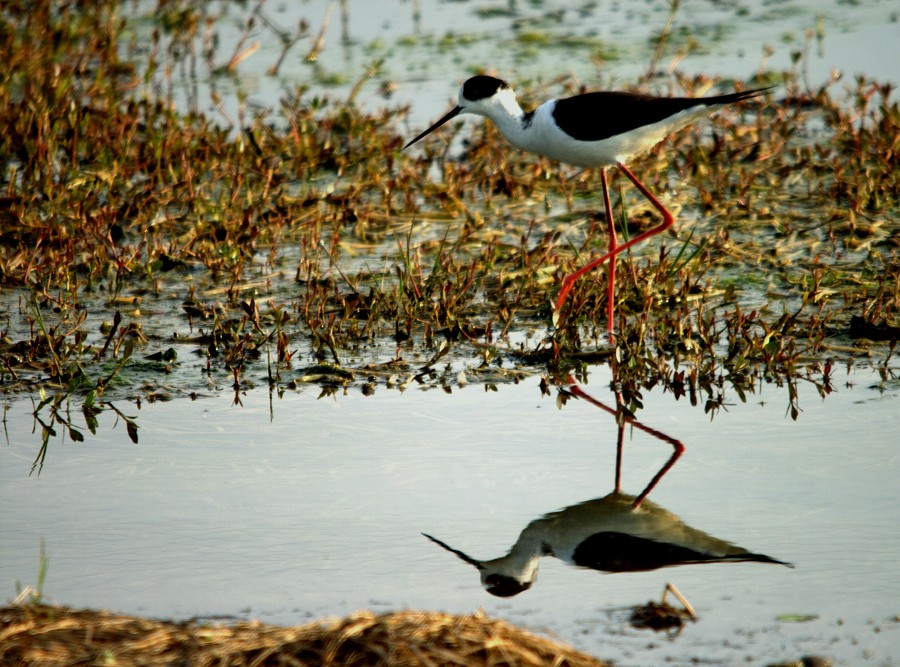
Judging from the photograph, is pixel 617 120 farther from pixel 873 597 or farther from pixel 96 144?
pixel 96 144

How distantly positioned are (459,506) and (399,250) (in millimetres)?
2202

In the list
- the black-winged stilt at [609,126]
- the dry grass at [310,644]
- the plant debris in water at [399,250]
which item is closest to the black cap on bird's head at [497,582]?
the dry grass at [310,644]

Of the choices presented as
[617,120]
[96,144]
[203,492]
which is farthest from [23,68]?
[203,492]

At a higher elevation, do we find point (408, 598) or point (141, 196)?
point (141, 196)

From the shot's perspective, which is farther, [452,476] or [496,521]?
[452,476]

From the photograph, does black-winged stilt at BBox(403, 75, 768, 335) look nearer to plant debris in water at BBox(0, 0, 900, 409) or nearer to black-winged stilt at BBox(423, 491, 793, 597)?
plant debris in water at BBox(0, 0, 900, 409)

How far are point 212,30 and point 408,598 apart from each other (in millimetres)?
7660

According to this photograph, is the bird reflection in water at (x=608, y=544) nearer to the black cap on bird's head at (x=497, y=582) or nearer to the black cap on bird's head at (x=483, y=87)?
the black cap on bird's head at (x=497, y=582)

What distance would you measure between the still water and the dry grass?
0.25m

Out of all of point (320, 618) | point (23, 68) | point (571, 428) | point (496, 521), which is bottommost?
point (320, 618)

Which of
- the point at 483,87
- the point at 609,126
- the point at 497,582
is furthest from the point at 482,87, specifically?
the point at 497,582

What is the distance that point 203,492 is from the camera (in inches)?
145

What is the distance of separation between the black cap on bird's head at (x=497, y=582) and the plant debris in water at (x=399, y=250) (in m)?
1.45

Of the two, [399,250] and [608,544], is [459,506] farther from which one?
[399,250]
